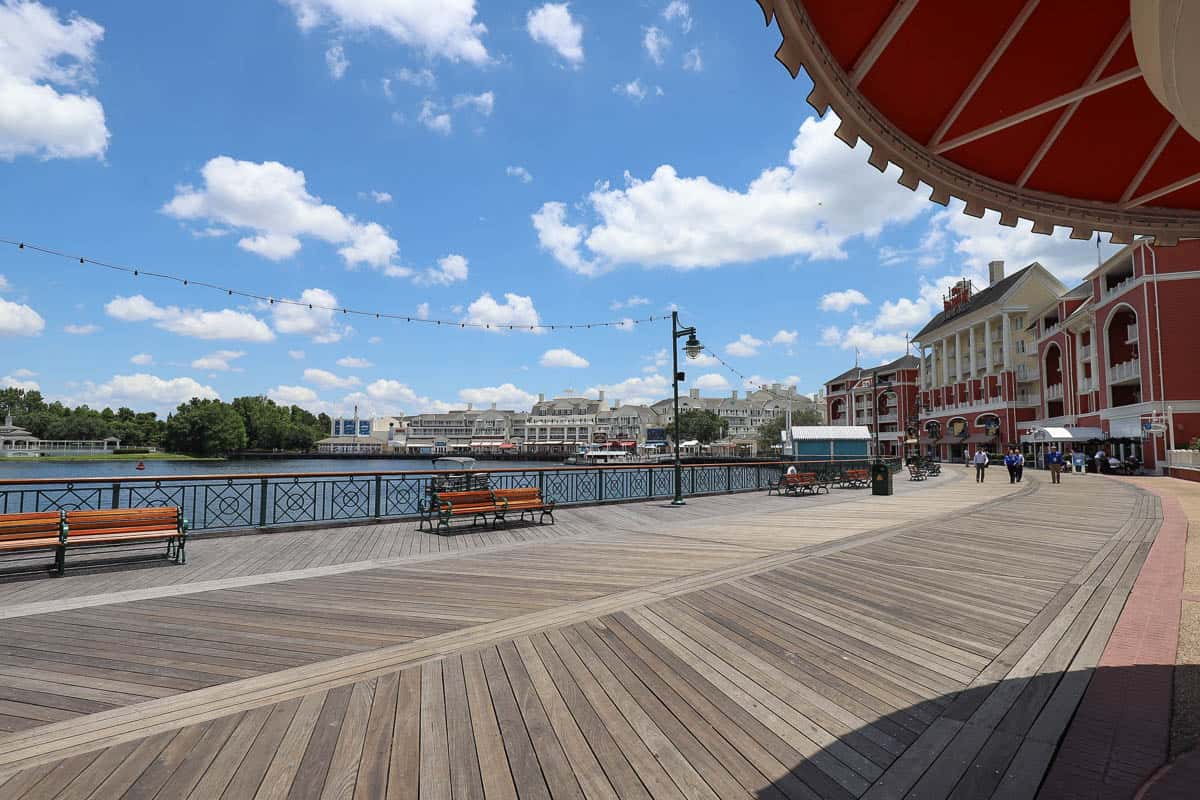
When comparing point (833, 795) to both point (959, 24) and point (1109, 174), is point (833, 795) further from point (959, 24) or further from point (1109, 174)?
point (1109, 174)

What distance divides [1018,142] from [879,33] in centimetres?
169

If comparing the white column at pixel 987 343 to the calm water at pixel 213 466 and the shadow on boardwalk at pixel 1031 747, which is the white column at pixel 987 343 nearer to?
the calm water at pixel 213 466

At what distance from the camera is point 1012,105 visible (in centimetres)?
391

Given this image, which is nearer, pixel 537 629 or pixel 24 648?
pixel 24 648

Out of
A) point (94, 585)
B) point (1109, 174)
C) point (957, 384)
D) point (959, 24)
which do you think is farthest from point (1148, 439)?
point (94, 585)

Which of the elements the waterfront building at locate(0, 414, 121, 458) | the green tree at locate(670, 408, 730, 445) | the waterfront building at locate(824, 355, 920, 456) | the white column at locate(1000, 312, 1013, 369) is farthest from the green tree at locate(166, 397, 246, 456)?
the white column at locate(1000, 312, 1013, 369)

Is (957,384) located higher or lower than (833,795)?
higher

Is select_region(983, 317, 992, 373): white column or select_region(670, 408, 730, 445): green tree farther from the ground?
select_region(983, 317, 992, 373): white column

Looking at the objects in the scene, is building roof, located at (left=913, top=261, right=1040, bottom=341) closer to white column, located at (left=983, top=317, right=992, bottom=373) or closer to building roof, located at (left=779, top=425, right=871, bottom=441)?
white column, located at (left=983, top=317, right=992, bottom=373)

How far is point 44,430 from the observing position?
111562 millimetres

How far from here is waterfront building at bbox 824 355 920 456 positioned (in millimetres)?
77625

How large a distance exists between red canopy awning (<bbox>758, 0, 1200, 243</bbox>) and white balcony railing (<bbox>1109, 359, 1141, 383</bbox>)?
134ft

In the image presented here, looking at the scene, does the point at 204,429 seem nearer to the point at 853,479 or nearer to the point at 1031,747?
the point at 853,479

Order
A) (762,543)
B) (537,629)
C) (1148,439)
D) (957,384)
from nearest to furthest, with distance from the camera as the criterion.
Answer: (537,629) < (762,543) < (1148,439) < (957,384)
